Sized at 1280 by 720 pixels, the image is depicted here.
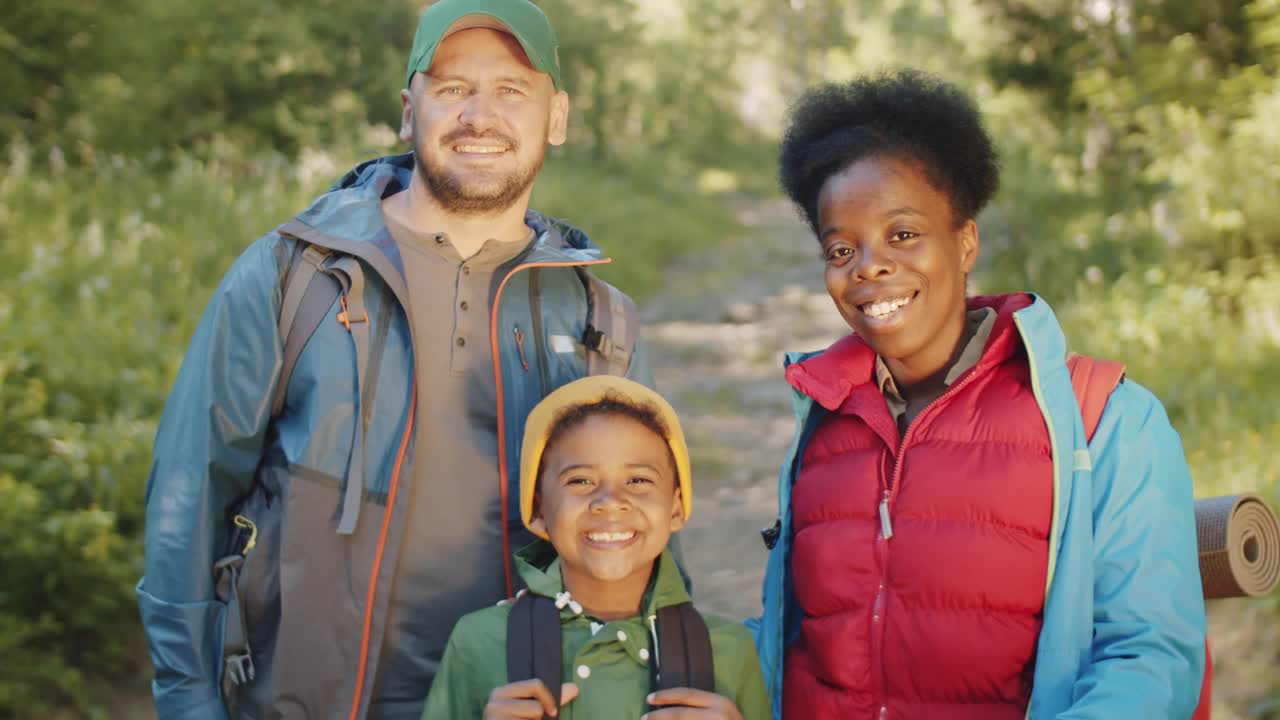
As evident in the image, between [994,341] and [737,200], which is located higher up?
[737,200]

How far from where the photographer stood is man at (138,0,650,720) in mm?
2752

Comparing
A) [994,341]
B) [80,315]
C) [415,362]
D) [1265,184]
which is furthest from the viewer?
[1265,184]

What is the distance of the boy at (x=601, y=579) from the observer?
255cm

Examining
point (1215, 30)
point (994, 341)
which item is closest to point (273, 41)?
point (1215, 30)

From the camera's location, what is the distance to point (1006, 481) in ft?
8.21

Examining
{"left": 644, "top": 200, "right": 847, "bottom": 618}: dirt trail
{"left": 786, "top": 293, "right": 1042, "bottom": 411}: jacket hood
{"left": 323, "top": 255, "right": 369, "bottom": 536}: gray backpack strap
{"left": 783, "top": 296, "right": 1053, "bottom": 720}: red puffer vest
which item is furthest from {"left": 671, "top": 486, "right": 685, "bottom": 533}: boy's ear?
{"left": 644, "top": 200, "right": 847, "bottom": 618}: dirt trail

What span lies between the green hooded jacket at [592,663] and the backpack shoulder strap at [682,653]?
0.03 m

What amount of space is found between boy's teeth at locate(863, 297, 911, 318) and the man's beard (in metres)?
0.94

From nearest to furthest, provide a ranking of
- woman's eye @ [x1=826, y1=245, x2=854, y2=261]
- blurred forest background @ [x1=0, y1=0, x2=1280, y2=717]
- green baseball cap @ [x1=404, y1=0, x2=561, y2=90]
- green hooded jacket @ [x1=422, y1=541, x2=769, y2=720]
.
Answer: green hooded jacket @ [x1=422, y1=541, x2=769, y2=720], woman's eye @ [x1=826, y1=245, x2=854, y2=261], green baseball cap @ [x1=404, y1=0, x2=561, y2=90], blurred forest background @ [x1=0, y1=0, x2=1280, y2=717]

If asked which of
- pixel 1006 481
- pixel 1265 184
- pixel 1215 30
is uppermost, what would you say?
pixel 1215 30

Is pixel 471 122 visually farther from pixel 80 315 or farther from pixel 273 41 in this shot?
pixel 273 41

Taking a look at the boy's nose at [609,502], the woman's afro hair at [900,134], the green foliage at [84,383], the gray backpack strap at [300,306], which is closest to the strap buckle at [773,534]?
the boy's nose at [609,502]

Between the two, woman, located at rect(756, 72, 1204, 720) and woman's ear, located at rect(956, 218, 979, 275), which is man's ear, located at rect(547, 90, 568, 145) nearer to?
woman, located at rect(756, 72, 1204, 720)

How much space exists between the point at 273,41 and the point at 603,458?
11003mm
